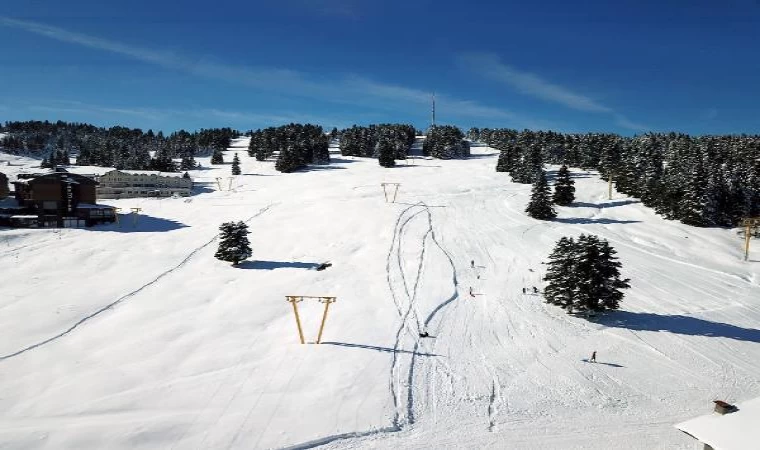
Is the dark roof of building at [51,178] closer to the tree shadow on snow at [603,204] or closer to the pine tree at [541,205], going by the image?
the pine tree at [541,205]

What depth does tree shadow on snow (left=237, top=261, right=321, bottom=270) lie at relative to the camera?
37938 mm

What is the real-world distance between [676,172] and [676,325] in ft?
151

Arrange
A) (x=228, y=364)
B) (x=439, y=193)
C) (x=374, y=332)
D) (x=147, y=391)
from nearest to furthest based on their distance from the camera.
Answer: (x=147, y=391) → (x=228, y=364) → (x=374, y=332) → (x=439, y=193)

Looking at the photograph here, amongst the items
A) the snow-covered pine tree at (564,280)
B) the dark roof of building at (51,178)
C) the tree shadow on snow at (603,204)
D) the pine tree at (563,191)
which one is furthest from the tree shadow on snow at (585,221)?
the dark roof of building at (51,178)

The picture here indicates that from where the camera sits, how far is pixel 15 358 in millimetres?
21000

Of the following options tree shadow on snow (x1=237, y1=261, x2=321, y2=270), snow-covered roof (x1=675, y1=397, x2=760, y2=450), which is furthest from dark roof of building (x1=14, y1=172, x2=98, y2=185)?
snow-covered roof (x1=675, y1=397, x2=760, y2=450)

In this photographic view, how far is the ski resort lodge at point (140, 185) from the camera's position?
252 feet

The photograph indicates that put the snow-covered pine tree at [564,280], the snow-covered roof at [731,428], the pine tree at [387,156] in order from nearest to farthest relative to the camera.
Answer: the snow-covered roof at [731,428]
the snow-covered pine tree at [564,280]
the pine tree at [387,156]

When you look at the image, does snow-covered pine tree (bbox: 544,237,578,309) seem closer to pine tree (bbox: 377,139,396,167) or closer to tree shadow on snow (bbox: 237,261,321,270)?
tree shadow on snow (bbox: 237,261,321,270)

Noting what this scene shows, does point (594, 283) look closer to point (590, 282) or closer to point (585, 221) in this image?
point (590, 282)

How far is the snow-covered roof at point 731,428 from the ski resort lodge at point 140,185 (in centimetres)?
7826

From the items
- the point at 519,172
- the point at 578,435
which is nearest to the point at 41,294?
the point at 578,435

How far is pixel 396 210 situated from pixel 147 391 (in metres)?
43.4

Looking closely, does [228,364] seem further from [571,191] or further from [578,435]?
[571,191]
